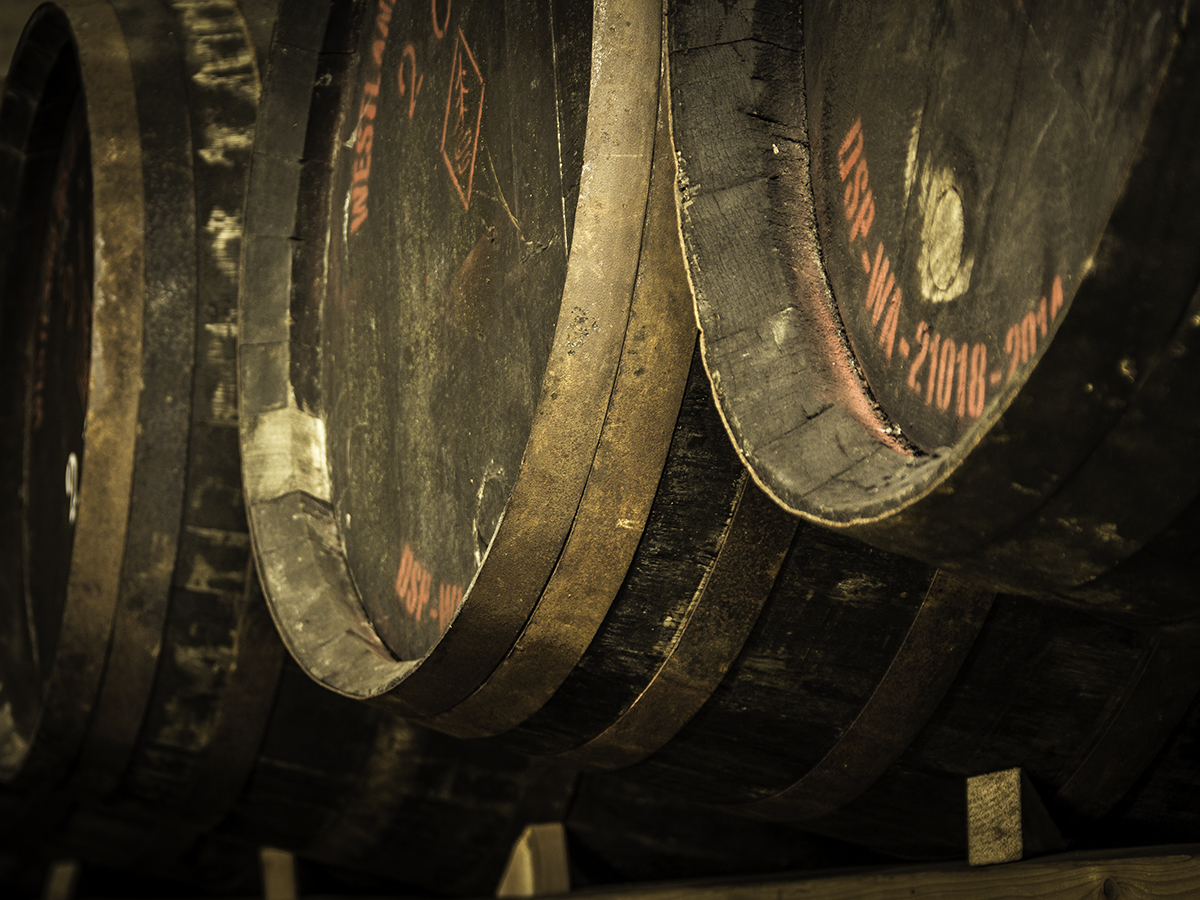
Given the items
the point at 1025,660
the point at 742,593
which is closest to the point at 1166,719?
the point at 1025,660

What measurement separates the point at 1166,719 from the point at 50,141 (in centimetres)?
299

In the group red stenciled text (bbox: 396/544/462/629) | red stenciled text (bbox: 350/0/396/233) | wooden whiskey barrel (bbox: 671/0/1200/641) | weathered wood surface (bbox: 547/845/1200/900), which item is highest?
red stenciled text (bbox: 350/0/396/233)

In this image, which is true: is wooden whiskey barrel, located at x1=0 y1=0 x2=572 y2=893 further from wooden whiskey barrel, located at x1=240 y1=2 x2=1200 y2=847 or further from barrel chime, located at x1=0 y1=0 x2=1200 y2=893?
wooden whiskey barrel, located at x1=240 y1=2 x2=1200 y2=847

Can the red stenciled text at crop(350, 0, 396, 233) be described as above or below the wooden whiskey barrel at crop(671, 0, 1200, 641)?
above

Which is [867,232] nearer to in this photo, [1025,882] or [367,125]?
[1025,882]

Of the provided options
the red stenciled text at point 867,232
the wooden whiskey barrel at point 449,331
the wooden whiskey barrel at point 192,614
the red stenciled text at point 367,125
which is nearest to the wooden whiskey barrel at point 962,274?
the red stenciled text at point 867,232

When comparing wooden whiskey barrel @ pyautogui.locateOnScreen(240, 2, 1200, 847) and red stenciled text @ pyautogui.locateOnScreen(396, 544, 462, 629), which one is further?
red stenciled text @ pyautogui.locateOnScreen(396, 544, 462, 629)

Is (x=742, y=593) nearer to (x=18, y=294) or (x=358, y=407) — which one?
(x=358, y=407)

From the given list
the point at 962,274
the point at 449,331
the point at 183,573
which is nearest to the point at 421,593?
the point at 449,331

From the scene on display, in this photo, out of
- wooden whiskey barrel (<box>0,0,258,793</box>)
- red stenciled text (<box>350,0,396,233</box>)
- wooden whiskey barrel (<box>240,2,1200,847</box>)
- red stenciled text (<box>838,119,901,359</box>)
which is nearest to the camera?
red stenciled text (<box>838,119,901,359</box>)

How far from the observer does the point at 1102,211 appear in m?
0.73

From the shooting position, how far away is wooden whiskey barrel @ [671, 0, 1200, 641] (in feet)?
2.12

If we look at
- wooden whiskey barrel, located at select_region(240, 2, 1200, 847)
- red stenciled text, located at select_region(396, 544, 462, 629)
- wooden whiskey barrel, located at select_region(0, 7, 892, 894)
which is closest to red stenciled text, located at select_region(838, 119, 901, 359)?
wooden whiskey barrel, located at select_region(240, 2, 1200, 847)

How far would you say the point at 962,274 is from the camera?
0.89 metres
